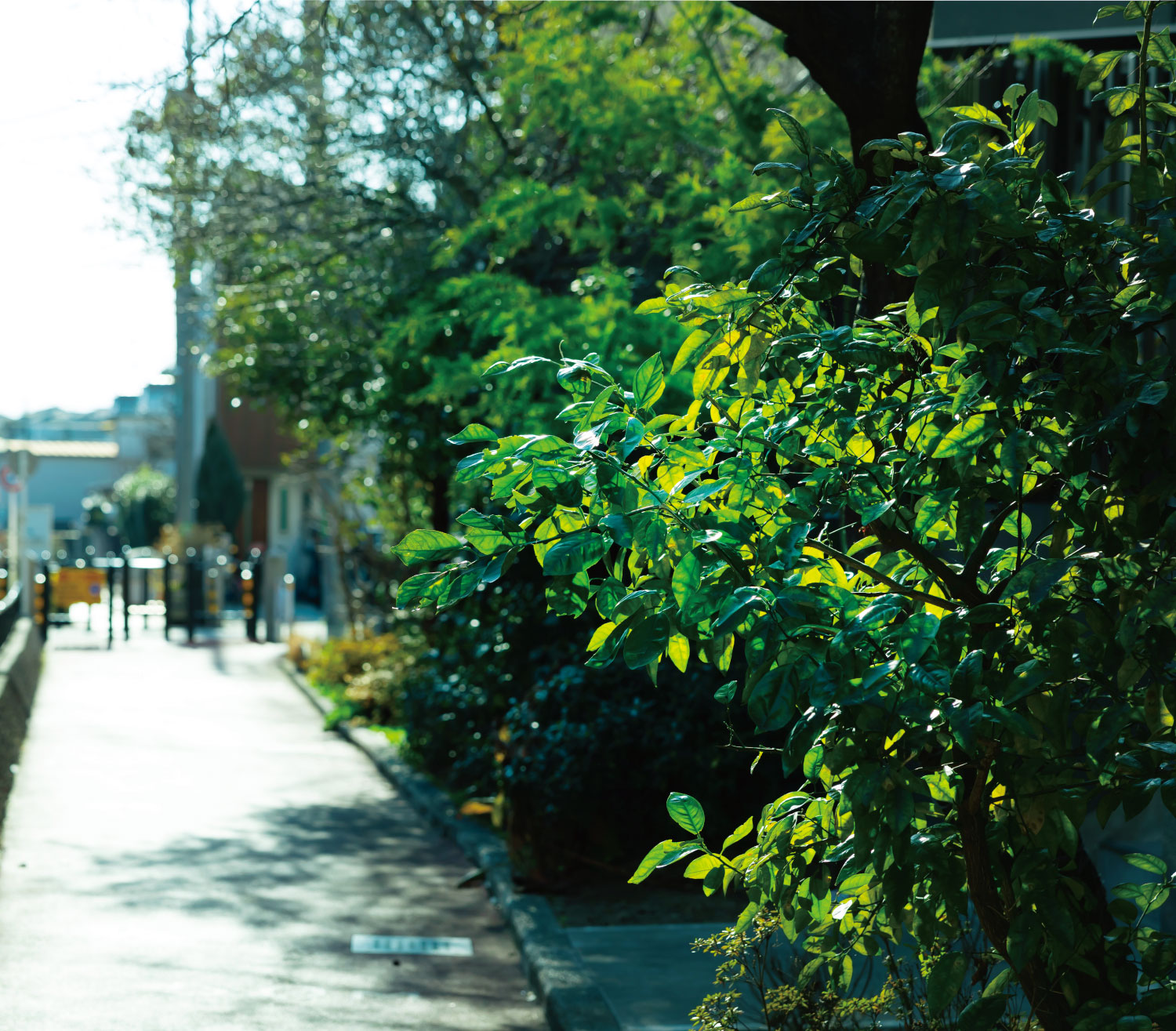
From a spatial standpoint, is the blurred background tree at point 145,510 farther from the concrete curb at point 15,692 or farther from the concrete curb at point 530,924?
the concrete curb at point 530,924

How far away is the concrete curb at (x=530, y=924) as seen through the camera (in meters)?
5.33

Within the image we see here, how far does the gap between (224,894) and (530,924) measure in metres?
1.85

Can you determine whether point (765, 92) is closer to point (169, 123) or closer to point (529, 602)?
point (529, 602)

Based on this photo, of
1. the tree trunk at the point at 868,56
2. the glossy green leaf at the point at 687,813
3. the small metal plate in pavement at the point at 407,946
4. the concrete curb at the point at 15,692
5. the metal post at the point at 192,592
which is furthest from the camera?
the metal post at the point at 192,592

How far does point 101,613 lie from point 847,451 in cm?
3172

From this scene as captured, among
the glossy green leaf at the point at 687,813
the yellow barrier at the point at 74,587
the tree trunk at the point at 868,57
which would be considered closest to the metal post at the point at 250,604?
the yellow barrier at the point at 74,587

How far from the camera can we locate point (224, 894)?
7441 mm

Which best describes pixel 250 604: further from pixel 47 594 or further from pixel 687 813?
pixel 687 813

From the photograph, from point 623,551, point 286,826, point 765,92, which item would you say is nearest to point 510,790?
point 286,826

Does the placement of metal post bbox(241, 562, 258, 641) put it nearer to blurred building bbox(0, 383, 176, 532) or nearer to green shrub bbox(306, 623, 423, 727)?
green shrub bbox(306, 623, 423, 727)

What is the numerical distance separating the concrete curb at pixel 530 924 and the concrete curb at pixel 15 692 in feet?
9.48

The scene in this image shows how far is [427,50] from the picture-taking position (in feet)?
37.9

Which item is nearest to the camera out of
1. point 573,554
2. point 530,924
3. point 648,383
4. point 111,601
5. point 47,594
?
point 573,554

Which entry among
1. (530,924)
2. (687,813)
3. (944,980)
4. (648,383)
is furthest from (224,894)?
(648,383)
